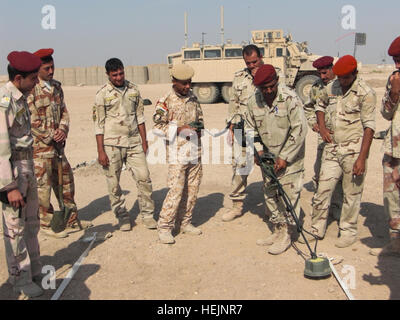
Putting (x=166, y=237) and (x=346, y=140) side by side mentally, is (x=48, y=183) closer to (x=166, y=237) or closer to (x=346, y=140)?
(x=166, y=237)

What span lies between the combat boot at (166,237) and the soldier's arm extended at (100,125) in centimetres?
98

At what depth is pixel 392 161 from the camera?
394cm

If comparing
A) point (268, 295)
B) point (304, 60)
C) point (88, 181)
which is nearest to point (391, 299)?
point (268, 295)

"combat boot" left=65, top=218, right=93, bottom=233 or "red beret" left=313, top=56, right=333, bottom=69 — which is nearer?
"combat boot" left=65, top=218, right=93, bottom=233

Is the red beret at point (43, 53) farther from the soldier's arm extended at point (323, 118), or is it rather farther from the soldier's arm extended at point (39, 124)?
the soldier's arm extended at point (323, 118)

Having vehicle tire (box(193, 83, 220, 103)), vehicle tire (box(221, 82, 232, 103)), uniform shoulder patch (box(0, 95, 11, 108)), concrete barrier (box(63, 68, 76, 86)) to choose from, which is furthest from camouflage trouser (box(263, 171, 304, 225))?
concrete barrier (box(63, 68, 76, 86))

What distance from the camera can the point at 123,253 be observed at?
4281 mm

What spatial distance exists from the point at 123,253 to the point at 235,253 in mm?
1128

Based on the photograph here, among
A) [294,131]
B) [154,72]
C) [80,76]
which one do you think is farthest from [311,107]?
[80,76]

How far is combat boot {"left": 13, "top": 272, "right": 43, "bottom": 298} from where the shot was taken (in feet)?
11.3

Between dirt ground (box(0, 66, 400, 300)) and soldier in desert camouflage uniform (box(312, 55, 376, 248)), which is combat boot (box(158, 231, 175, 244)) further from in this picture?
soldier in desert camouflage uniform (box(312, 55, 376, 248))

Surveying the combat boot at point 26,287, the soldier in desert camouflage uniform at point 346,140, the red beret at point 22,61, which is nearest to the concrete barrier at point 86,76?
the soldier in desert camouflage uniform at point 346,140

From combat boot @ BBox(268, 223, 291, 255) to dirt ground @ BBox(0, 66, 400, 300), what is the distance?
6cm
